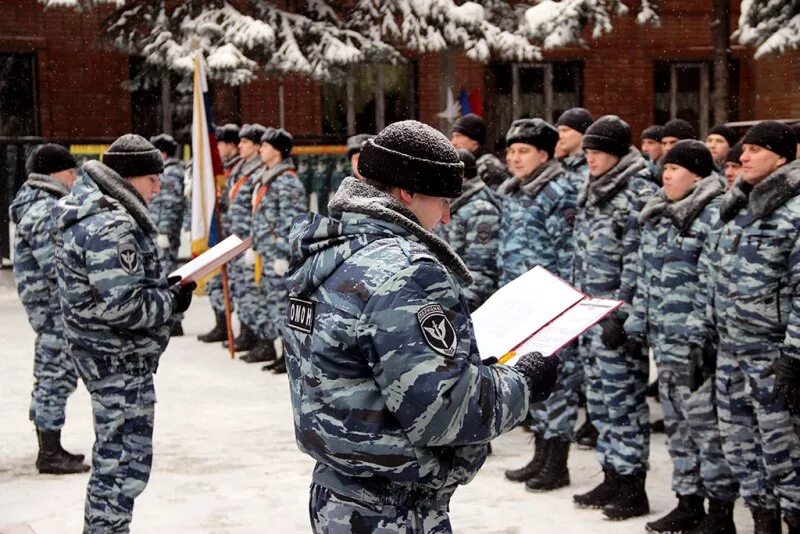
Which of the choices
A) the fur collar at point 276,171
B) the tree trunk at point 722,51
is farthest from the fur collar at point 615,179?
the tree trunk at point 722,51

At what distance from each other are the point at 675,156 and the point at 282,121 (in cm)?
1503

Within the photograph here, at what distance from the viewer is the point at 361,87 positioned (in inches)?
824

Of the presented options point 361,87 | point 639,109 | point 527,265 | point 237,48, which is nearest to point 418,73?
point 361,87

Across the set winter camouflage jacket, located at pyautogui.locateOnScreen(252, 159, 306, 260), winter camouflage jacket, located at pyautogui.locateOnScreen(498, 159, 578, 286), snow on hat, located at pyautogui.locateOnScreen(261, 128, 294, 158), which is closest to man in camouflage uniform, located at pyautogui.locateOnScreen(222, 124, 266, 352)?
winter camouflage jacket, located at pyautogui.locateOnScreen(252, 159, 306, 260)

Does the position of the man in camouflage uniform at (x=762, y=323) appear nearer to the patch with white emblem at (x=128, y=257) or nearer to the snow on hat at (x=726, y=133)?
the patch with white emblem at (x=128, y=257)

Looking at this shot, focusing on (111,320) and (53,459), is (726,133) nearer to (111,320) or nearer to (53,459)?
(53,459)

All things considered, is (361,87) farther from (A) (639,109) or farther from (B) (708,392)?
(B) (708,392)

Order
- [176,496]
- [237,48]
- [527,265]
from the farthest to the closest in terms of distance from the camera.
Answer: [237,48] → [527,265] → [176,496]

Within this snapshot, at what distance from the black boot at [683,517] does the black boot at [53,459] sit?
3472 mm

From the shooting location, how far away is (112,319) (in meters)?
4.84

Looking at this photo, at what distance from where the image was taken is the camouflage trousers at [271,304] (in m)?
10.5

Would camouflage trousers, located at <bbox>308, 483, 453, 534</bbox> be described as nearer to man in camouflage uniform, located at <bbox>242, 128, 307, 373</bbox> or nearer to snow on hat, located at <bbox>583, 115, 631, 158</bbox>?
snow on hat, located at <bbox>583, 115, 631, 158</bbox>

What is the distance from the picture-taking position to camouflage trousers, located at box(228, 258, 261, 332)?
1103cm

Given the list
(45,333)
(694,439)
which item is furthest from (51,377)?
(694,439)
